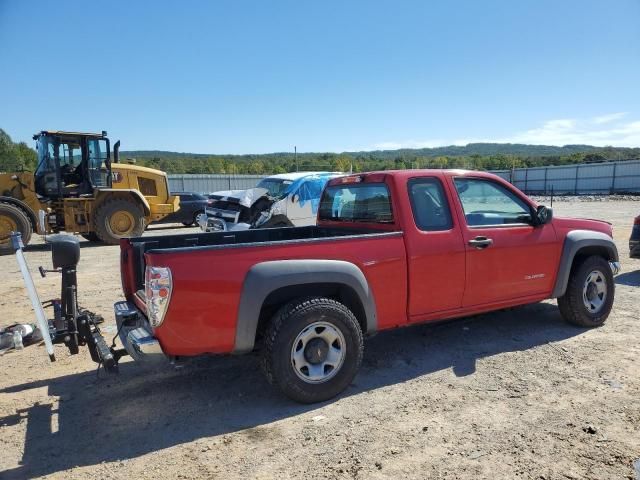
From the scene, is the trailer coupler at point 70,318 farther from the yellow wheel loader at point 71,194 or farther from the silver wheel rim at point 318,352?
the yellow wheel loader at point 71,194

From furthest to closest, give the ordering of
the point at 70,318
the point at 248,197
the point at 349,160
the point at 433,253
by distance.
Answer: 1. the point at 349,160
2. the point at 248,197
3. the point at 433,253
4. the point at 70,318

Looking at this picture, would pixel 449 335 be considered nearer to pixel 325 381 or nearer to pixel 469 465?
pixel 325 381

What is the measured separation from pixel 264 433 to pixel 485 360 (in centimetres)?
228

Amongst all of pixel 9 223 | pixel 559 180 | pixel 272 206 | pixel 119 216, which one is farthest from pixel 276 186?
pixel 559 180

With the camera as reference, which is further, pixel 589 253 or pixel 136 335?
pixel 589 253

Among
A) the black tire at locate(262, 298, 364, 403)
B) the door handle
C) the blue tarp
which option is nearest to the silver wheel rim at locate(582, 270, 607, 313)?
the door handle

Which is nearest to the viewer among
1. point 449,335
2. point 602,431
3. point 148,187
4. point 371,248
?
point 602,431

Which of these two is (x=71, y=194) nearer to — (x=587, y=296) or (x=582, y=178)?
(x=587, y=296)

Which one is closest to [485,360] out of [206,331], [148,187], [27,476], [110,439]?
[206,331]

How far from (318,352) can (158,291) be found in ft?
4.21

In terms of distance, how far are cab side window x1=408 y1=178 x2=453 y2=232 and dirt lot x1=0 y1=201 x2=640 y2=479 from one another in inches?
51.4

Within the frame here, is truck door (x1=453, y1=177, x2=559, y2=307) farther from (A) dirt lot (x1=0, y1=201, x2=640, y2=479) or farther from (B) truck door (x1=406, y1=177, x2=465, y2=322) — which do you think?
(A) dirt lot (x1=0, y1=201, x2=640, y2=479)

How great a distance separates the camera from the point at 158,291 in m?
3.11

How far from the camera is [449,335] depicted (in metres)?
5.13
